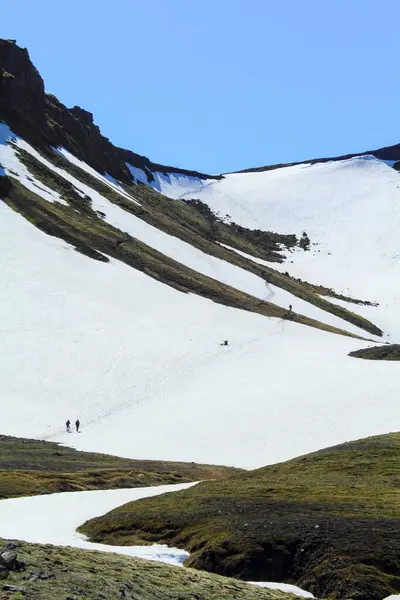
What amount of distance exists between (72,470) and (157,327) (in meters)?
41.0

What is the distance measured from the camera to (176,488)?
42062 millimetres

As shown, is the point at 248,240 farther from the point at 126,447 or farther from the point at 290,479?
the point at 290,479

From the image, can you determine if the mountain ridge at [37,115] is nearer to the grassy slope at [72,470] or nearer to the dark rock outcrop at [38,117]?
the dark rock outcrop at [38,117]

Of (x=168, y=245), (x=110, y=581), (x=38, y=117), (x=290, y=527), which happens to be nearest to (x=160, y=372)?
(x=290, y=527)

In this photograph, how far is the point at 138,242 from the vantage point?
401 ft

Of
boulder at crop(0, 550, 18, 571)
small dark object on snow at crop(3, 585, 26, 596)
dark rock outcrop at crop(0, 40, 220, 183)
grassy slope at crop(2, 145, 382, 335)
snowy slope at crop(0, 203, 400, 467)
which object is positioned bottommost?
small dark object on snow at crop(3, 585, 26, 596)

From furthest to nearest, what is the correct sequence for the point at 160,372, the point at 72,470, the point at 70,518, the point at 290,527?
the point at 160,372 → the point at 72,470 → the point at 70,518 → the point at 290,527

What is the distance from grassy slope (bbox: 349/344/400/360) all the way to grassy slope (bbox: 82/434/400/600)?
1563 inches

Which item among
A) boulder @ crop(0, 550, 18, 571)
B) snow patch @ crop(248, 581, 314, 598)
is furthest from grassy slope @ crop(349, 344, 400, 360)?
boulder @ crop(0, 550, 18, 571)

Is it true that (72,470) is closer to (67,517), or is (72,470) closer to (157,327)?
(67,517)

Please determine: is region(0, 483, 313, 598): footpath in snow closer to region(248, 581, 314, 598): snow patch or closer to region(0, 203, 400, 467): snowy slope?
region(248, 581, 314, 598): snow patch

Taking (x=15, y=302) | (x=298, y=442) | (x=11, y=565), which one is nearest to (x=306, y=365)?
(x=298, y=442)

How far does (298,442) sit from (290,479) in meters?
17.8

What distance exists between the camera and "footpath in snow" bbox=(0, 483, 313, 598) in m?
25.0
